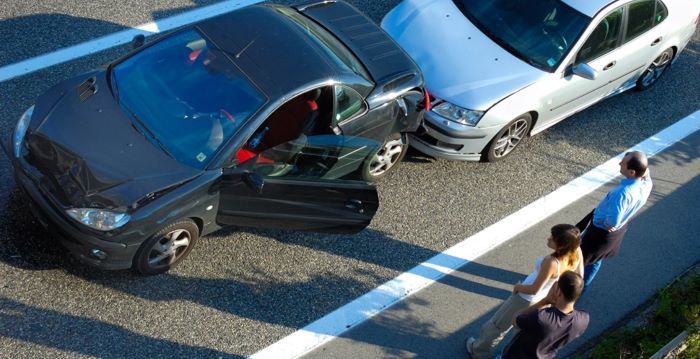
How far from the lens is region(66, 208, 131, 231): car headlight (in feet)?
18.8

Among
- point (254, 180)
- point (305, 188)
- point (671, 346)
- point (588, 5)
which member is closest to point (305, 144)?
point (305, 188)

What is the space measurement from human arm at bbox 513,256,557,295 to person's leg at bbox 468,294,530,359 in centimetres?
10

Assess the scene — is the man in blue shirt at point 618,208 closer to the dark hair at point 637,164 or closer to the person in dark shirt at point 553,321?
the dark hair at point 637,164

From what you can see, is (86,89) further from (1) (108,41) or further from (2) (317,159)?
(1) (108,41)

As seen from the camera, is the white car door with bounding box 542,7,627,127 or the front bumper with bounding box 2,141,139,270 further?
the white car door with bounding box 542,7,627,127

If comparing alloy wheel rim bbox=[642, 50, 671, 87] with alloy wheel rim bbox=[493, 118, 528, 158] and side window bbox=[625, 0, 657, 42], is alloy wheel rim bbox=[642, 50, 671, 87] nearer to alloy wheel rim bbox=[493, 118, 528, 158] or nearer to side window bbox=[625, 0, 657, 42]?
side window bbox=[625, 0, 657, 42]

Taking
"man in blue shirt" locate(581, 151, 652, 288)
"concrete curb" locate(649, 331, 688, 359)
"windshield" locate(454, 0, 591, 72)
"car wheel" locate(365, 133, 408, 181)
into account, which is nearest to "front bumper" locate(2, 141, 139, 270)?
"car wheel" locate(365, 133, 408, 181)

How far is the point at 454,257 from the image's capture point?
7164mm

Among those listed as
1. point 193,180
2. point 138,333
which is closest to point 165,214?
point 193,180

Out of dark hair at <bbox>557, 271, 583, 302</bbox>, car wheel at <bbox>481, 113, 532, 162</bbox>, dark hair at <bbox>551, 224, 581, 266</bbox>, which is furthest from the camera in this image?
car wheel at <bbox>481, 113, 532, 162</bbox>

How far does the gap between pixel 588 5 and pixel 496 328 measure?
4034 millimetres

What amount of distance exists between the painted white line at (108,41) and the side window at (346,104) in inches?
134

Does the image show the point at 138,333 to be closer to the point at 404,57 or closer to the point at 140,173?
the point at 140,173

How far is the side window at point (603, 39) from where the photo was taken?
26.6 feet
